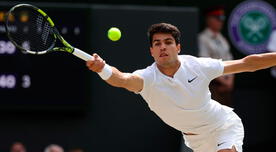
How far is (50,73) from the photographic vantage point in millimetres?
11430

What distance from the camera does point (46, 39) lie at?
7410mm

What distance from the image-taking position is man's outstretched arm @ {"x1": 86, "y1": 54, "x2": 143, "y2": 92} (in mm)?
6716

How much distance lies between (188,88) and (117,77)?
814 millimetres

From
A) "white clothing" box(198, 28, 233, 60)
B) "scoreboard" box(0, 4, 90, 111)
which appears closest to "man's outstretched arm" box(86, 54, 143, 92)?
"scoreboard" box(0, 4, 90, 111)

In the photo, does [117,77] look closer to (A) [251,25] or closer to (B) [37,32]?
(B) [37,32]

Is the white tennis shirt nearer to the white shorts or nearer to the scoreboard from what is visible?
the white shorts

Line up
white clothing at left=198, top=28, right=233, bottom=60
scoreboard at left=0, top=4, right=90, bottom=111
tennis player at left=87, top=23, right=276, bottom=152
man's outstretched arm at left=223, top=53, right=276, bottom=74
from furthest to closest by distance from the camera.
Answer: white clothing at left=198, top=28, right=233, bottom=60
scoreboard at left=0, top=4, right=90, bottom=111
man's outstretched arm at left=223, top=53, right=276, bottom=74
tennis player at left=87, top=23, right=276, bottom=152

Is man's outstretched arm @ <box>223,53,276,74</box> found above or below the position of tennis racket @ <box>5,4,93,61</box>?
below

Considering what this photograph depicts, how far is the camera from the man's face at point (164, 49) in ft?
24.3

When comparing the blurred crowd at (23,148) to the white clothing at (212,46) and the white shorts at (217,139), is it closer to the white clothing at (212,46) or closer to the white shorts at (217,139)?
the white clothing at (212,46)

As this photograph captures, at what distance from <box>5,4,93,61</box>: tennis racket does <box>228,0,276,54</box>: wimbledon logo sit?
3.76 metres

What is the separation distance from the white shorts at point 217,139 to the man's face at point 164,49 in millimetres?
792

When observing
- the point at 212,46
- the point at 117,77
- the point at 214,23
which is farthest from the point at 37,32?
the point at 214,23

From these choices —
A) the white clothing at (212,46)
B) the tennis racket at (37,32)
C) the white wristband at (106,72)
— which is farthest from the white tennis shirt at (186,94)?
the white clothing at (212,46)
